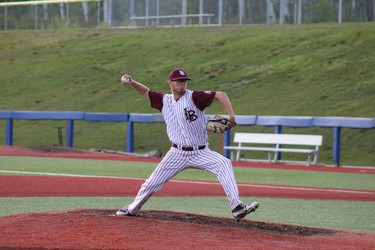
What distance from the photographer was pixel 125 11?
44.8 meters

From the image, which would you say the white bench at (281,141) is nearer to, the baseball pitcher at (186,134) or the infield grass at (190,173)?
the infield grass at (190,173)

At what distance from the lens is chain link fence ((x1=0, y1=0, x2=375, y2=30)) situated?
3850 centimetres

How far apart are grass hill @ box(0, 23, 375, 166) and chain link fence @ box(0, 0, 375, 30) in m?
0.49

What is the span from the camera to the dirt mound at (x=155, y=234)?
8.09 meters

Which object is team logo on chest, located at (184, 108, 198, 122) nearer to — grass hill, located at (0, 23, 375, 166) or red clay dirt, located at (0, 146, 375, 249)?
red clay dirt, located at (0, 146, 375, 249)

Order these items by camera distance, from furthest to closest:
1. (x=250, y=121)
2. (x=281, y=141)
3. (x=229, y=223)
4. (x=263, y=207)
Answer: (x=250, y=121), (x=281, y=141), (x=263, y=207), (x=229, y=223)

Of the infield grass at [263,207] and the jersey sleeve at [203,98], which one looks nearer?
the jersey sleeve at [203,98]

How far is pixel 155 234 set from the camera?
855 cm

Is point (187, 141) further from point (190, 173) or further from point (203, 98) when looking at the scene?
point (190, 173)

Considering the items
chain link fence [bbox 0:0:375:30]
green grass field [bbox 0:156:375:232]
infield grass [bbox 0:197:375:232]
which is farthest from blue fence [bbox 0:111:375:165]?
chain link fence [bbox 0:0:375:30]

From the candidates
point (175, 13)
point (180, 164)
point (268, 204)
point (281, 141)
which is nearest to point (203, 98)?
point (180, 164)

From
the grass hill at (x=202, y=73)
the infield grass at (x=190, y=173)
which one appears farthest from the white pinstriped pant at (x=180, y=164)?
the grass hill at (x=202, y=73)

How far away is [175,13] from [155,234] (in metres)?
35.2

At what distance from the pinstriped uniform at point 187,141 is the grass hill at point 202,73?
1742 cm
